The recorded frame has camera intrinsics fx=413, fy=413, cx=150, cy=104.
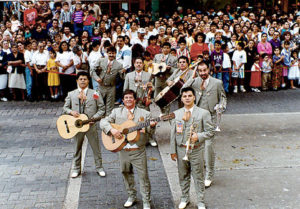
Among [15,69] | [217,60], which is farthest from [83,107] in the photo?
[217,60]

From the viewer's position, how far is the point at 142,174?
6.36 meters

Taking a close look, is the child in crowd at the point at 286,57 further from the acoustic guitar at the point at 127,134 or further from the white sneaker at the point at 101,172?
the acoustic guitar at the point at 127,134

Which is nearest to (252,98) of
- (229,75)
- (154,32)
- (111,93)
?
(229,75)

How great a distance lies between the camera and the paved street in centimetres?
675

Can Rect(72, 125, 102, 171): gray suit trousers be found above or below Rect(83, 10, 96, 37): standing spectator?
below

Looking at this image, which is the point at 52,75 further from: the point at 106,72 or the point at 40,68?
the point at 106,72

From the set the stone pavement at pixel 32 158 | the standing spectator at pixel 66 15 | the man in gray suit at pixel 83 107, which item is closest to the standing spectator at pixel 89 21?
the standing spectator at pixel 66 15

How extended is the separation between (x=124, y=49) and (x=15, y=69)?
3.81 m

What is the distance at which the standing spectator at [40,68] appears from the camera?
13.3m

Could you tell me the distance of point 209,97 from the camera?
291 inches

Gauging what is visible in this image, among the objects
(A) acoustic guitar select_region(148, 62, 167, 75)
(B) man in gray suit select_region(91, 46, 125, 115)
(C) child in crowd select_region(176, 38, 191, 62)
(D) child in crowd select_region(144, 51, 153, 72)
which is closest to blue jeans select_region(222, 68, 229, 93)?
(C) child in crowd select_region(176, 38, 191, 62)

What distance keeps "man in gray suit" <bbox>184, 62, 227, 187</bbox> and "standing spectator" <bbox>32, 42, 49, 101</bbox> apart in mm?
7251

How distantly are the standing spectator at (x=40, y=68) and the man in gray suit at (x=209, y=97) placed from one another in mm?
7251

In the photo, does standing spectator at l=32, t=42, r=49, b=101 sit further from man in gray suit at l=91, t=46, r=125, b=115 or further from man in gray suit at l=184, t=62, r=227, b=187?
man in gray suit at l=184, t=62, r=227, b=187
